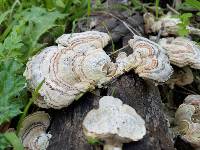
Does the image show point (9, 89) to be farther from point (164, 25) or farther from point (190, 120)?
point (164, 25)

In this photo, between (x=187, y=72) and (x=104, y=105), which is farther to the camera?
(x=187, y=72)

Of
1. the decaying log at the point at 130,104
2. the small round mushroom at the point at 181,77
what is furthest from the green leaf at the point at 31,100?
the small round mushroom at the point at 181,77

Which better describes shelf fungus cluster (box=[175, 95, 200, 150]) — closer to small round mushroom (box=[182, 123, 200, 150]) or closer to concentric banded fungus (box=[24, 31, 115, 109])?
small round mushroom (box=[182, 123, 200, 150])

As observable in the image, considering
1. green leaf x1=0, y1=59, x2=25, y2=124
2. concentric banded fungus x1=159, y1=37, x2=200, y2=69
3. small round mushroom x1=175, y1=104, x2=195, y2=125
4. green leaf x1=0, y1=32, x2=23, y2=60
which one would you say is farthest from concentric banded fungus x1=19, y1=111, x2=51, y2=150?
concentric banded fungus x1=159, y1=37, x2=200, y2=69

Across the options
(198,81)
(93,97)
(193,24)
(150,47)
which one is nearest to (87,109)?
(93,97)

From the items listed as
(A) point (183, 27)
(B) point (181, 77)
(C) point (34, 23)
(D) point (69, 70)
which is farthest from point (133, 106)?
(C) point (34, 23)

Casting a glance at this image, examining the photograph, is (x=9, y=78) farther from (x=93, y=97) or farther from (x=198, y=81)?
(x=198, y=81)
